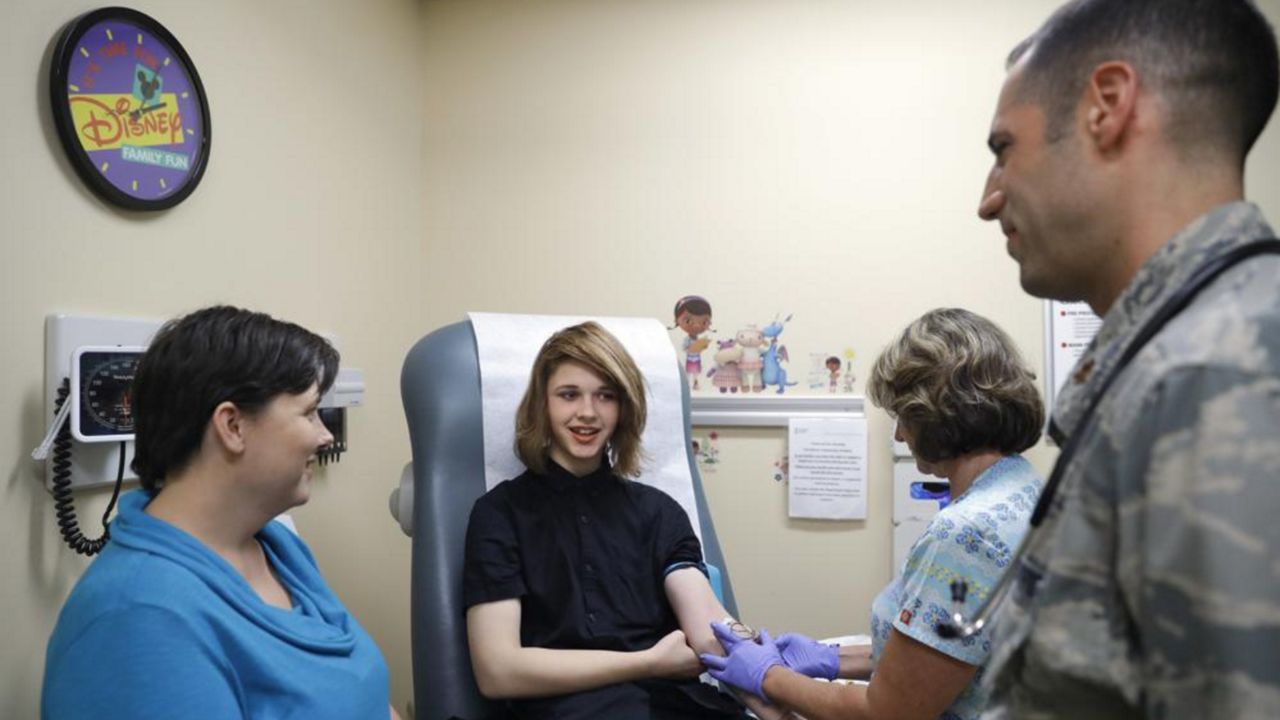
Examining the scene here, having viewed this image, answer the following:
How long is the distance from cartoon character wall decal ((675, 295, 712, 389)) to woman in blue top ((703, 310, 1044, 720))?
3.52 feet

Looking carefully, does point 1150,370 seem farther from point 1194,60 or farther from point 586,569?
point 586,569

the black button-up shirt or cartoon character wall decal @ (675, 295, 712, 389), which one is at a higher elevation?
cartoon character wall decal @ (675, 295, 712, 389)

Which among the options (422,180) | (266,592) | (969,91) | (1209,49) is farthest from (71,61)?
(969,91)

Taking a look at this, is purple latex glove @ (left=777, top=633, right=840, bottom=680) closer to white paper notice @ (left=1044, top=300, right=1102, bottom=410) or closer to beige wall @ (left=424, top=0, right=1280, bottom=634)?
beige wall @ (left=424, top=0, right=1280, bottom=634)

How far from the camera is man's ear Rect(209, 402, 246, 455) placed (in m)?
1.11

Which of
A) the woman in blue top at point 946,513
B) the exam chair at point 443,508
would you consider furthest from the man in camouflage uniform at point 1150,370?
the exam chair at point 443,508

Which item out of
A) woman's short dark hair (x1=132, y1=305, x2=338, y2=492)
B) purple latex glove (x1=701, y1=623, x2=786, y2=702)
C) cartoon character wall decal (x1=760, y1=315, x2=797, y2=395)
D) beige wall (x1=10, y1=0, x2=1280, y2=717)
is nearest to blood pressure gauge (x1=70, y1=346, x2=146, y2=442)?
woman's short dark hair (x1=132, y1=305, x2=338, y2=492)

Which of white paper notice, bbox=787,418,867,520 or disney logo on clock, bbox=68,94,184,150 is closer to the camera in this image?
disney logo on clock, bbox=68,94,184,150

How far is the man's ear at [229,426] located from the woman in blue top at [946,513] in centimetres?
93

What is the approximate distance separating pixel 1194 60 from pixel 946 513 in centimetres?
73

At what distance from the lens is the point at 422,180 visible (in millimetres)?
2639

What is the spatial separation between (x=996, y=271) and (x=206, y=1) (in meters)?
2.03

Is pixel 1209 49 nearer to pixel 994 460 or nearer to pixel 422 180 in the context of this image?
pixel 994 460

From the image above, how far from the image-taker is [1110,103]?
689 millimetres
